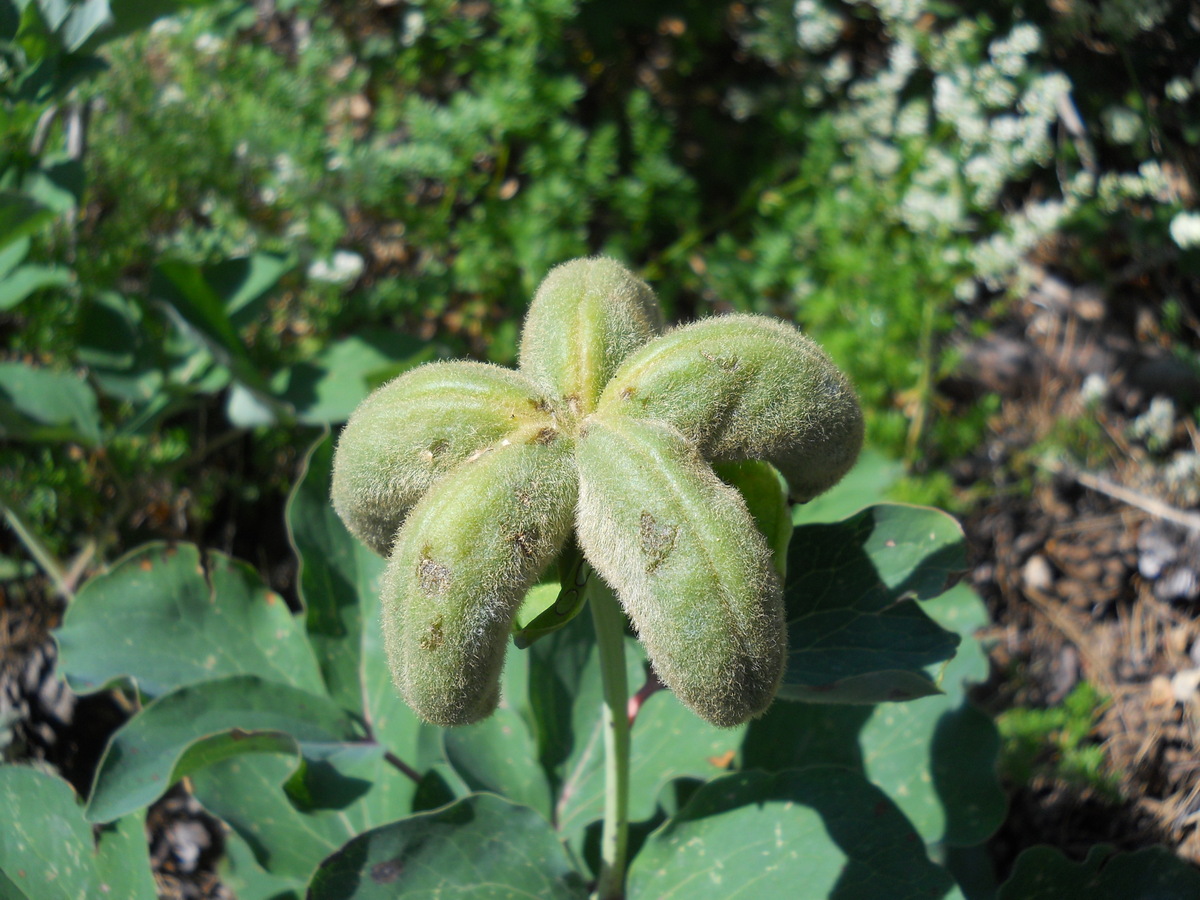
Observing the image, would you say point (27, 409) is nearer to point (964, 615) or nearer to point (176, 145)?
point (176, 145)

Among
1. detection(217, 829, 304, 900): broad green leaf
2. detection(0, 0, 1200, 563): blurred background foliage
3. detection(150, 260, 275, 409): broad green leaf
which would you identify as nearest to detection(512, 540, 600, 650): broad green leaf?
detection(217, 829, 304, 900): broad green leaf

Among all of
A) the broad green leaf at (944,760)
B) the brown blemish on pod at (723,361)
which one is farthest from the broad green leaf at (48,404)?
the broad green leaf at (944,760)

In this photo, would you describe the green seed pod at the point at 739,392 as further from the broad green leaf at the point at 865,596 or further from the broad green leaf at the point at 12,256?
the broad green leaf at the point at 12,256

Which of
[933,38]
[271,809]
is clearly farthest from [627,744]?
[933,38]

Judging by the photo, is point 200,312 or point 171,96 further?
point 171,96

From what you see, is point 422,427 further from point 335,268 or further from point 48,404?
point 335,268

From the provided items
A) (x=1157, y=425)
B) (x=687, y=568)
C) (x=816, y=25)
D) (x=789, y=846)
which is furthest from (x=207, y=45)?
(x=1157, y=425)
